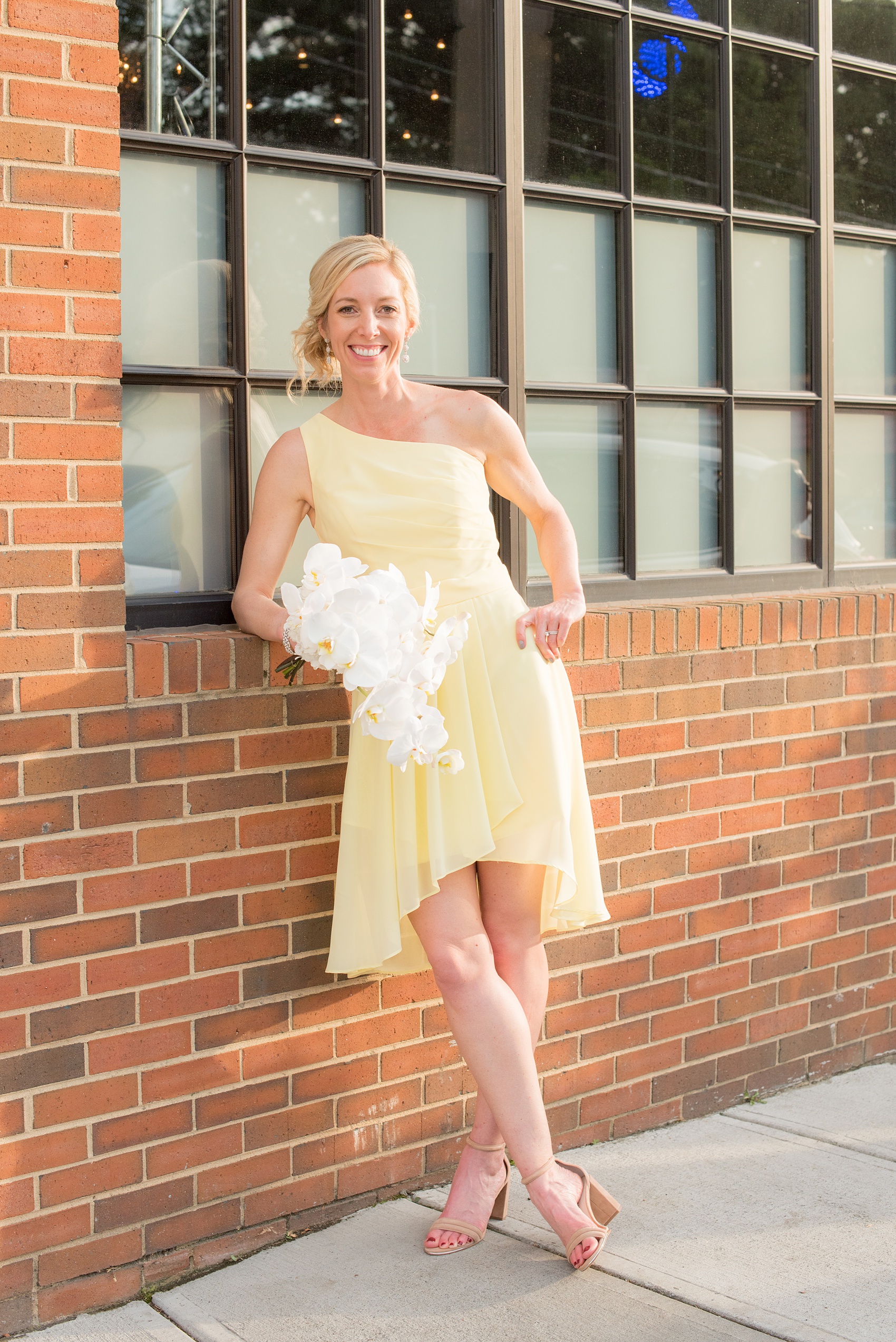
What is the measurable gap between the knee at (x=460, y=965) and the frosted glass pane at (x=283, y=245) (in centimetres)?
145

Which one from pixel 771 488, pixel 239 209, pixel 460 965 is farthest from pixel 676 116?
pixel 460 965

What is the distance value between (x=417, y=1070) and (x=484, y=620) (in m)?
1.18

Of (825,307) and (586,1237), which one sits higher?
(825,307)

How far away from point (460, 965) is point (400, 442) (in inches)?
44.8

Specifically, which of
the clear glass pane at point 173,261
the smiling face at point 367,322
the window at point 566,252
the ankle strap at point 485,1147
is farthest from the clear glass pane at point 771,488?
the ankle strap at point 485,1147

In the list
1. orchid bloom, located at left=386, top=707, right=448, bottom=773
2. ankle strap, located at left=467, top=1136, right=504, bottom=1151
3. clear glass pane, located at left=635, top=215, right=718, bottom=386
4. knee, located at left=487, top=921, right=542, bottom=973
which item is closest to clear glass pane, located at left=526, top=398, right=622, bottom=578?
clear glass pane, located at left=635, top=215, right=718, bottom=386

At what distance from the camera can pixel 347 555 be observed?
3.04 m

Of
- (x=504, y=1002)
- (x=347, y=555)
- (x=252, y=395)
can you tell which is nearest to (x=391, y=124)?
(x=252, y=395)

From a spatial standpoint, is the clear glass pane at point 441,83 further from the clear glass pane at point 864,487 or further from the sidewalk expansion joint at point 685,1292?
the sidewalk expansion joint at point 685,1292

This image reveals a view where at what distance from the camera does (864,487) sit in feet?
16.1

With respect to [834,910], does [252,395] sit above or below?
above

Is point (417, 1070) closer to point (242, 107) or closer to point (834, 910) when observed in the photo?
point (834, 910)

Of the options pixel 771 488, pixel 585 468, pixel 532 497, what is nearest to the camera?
pixel 532 497

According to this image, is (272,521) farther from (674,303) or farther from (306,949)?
(674,303)
